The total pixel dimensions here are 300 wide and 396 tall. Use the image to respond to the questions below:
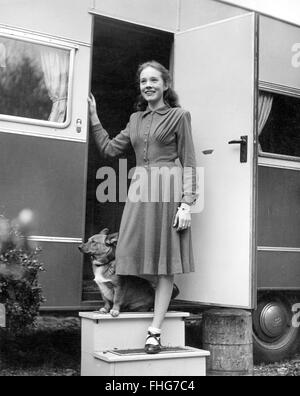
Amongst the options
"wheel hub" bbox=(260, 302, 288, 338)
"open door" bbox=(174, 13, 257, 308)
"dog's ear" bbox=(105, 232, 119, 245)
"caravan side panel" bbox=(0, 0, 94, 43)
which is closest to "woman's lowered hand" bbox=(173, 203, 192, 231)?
"dog's ear" bbox=(105, 232, 119, 245)

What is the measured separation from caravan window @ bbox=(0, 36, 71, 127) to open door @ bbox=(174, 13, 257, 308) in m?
1.13

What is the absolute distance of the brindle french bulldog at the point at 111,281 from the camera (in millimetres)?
4363

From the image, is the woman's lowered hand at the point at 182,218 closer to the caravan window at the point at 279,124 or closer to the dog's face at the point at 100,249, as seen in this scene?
the dog's face at the point at 100,249

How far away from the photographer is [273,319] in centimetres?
567

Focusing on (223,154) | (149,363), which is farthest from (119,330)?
(223,154)

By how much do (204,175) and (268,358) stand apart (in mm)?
1820

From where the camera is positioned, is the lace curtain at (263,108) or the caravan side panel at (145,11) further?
the lace curtain at (263,108)

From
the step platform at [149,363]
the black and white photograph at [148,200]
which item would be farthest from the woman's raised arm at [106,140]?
the step platform at [149,363]

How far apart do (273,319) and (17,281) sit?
8.85ft

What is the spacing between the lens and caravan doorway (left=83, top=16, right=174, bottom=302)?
5836 millimetres

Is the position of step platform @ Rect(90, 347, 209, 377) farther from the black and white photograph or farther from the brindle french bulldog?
the brindle french bulldog

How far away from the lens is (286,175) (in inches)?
222
